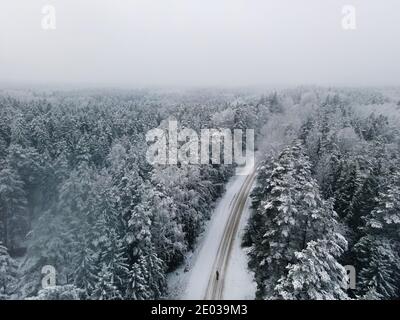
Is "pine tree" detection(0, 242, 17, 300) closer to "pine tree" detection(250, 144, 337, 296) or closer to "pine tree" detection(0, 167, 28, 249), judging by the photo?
"pine tree" detection(0, 167, 28, 249)

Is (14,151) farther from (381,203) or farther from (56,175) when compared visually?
(381,203)

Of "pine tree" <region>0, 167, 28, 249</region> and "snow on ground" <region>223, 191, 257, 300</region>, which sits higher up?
"pine tree" <region>0, 167, 28, 249</region>

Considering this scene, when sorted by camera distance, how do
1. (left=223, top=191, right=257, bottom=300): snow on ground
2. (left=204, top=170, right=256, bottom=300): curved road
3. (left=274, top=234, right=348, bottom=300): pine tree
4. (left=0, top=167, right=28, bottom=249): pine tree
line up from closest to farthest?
(left=274, top=234, right=348, bottom=300): pine tree → (left=223, top=191, right=257, bottom=300): snow on ground → (left=204, top=170, right=256, bottom=300): curved road → (left=0, top=167, right=28, bottom=249): pine tree

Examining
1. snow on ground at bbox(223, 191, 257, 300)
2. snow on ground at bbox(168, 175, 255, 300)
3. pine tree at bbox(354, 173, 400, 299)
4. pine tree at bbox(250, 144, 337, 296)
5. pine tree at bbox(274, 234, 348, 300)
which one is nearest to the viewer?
pine tree at bbox(274, 234, 348, 300)

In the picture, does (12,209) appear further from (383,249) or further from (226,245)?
(383,249)

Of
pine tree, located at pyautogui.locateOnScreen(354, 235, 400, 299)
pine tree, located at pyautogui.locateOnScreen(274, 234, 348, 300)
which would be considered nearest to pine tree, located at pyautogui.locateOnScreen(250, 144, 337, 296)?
pine tree, located at pyautogui.locateOnScreen(354, 235, 400, 299)

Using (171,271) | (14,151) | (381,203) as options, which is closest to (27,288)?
(171,271)
